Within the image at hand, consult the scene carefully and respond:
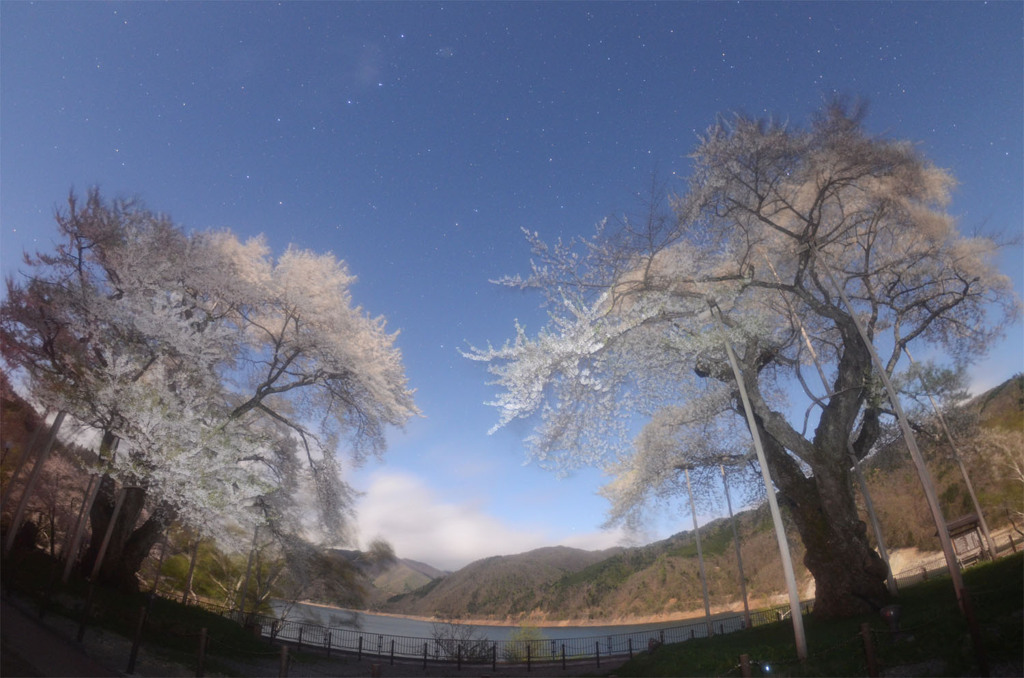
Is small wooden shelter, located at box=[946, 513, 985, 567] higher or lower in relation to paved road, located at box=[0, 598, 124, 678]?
higher

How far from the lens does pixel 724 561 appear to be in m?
93.1

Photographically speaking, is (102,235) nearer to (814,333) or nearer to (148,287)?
(148,287)

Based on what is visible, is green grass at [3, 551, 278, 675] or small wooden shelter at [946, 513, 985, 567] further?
small wooden shelter at [946, 513, 985, 567]

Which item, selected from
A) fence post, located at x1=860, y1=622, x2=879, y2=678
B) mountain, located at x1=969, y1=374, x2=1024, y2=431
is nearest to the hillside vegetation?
mountain, located at x1=969, y1=374, x2=1024, y2=431

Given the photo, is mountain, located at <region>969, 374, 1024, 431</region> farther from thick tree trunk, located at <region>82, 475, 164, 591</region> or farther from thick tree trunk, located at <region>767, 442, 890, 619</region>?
thick tree trunk, located at <region>82, 475, 164, 591</region>

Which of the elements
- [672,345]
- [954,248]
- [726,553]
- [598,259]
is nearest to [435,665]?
[672,345]

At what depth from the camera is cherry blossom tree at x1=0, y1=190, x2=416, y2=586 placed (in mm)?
10695

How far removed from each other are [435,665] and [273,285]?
19.8 m

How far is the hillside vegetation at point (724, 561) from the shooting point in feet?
85.0

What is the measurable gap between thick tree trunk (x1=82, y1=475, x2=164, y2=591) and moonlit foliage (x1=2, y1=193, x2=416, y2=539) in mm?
2808

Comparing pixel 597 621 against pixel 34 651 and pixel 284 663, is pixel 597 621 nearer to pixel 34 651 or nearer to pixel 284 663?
pixel 284 663

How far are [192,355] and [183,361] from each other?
577 mm

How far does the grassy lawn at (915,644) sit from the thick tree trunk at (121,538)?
1519cm

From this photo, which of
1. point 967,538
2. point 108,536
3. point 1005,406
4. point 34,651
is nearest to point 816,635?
point 34,651
